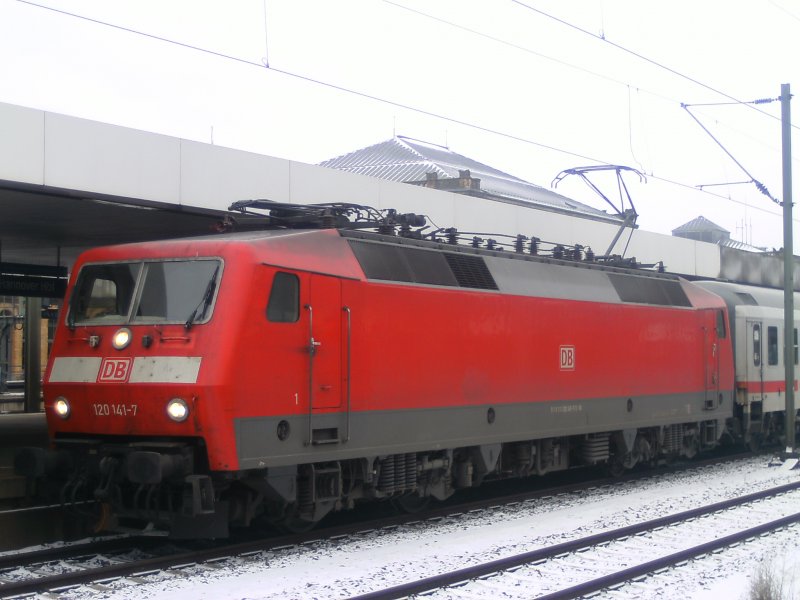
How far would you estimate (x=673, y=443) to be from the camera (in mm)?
17750

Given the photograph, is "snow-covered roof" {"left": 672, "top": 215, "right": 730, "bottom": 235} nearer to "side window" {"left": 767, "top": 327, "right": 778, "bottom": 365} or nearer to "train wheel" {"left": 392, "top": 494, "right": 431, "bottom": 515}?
"side window" {"left": 767, "top": 327, "right": 778, "bottom": 365}

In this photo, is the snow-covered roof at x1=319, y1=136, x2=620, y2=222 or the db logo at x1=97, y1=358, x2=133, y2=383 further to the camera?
the snow-covered roof at x1=319, y1=136, x2=620, y2=222

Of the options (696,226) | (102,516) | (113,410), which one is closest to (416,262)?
(113,410)

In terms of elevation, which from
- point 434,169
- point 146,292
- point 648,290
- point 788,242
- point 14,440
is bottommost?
point 14,440

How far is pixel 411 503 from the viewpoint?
1297 centimetres

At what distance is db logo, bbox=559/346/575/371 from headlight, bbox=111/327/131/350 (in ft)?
22.6

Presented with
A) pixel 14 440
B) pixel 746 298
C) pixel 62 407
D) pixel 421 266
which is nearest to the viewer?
pixel 62 407

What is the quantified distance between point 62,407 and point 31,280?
750 cm

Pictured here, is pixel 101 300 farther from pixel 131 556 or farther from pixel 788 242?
pixel 788 242

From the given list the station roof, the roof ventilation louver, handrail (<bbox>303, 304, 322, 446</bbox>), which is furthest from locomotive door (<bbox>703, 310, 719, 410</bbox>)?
handrail (<bbox>303, 304, 322, 446</bbox>)

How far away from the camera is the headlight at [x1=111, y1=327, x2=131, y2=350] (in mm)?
10008

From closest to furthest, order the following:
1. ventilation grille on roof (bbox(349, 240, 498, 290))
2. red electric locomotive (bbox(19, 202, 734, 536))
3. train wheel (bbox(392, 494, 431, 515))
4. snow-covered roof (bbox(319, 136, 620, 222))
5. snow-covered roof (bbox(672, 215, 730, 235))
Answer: red electric locomotive (bbox(19, 202, 734, 536))
ventilation grille on roof (bbox(349, 240, 498, 290))
train wheel (bbox(392, 494, 431, 515))
snow-covered roof (bbox(319, 136, 620, 222))
snow-covered roof (bbox(672, 215, 730, 235))

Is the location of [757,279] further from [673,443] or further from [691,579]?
[691,579]

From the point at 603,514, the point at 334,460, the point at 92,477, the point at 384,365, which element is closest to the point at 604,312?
the point at 603,514
